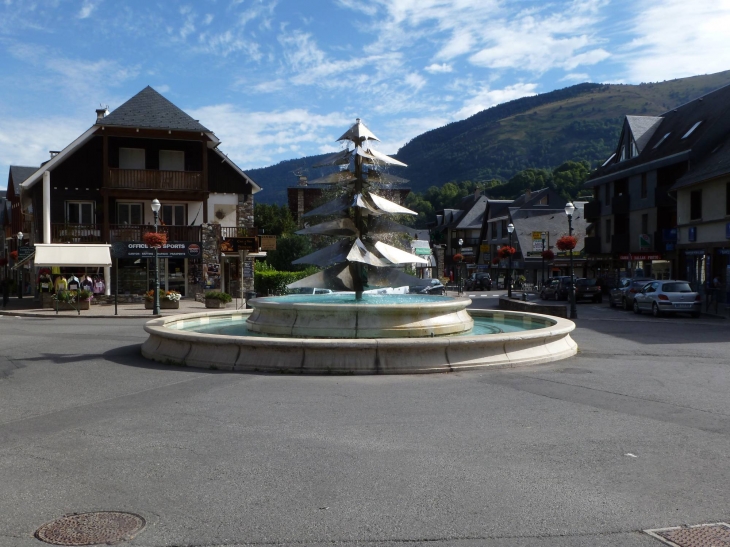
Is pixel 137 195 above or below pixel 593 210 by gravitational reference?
below

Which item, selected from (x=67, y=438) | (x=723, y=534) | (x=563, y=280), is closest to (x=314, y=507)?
(x=723, y=534)

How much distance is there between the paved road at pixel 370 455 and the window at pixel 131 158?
28.9m

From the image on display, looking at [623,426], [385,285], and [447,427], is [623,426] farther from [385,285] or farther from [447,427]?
[385,285]

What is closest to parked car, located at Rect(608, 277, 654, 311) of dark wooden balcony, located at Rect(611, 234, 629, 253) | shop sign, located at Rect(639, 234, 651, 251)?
shop sign, located at Rect(639, 234, 651, 251)

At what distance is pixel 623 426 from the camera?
7863mm

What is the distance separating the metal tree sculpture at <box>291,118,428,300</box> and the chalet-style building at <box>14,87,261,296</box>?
23.1 metres

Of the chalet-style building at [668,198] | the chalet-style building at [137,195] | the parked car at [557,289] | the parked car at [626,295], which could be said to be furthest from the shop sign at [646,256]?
the chalet-style building at [137,195]

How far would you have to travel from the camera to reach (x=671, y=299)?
27.5m

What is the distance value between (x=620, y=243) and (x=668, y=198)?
19.0ft

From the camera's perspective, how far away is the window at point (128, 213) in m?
39.2

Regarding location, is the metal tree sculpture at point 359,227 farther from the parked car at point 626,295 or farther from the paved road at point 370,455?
the parked car at point 626,295

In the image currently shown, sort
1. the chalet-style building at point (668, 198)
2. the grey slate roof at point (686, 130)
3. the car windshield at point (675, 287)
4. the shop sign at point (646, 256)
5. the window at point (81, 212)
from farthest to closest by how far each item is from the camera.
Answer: the shop sign at point (646, 256) → the grey slate roof at point (686, 130) → the window at point (81, 212) → the chalet-style building at point (668, 198) → the car windshield at point (675, 287)

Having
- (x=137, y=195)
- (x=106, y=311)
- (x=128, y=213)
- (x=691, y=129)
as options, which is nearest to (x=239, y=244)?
(x=137, y=195)

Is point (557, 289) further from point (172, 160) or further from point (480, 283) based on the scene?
point (172, 160)
